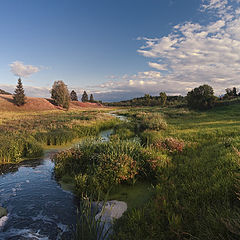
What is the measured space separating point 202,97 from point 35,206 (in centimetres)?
4095

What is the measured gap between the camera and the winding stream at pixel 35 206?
4.37 meters

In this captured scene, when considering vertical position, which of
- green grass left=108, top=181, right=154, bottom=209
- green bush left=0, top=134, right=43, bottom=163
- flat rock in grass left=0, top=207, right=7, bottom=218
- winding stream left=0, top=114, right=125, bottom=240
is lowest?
winding stream left=0, top=114, right=125, bottom=240

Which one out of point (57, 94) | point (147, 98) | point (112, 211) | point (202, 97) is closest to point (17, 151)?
point (112, 211)

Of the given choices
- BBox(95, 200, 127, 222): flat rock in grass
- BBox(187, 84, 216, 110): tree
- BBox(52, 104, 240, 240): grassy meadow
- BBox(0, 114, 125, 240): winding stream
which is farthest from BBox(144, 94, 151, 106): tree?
BBox(95, 200, 127, 222): flat rock in grass

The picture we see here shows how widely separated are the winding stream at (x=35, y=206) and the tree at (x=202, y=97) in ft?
128

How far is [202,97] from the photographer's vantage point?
3812 centimetres

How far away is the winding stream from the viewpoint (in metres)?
4.37

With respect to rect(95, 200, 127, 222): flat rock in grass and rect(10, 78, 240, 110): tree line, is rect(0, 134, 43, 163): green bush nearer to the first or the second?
rect(95, 200, 127, 222): flat rock in grass

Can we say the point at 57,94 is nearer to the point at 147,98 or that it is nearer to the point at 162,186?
the point at 147,98

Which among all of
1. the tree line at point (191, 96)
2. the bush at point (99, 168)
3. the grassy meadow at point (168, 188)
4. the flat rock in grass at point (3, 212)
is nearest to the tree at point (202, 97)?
the tree line at point (191, 96)

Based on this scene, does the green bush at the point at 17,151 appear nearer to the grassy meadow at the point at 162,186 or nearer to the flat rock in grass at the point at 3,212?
the grassy meadow at the point at 162,186

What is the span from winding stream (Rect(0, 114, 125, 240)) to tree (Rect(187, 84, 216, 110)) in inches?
1537

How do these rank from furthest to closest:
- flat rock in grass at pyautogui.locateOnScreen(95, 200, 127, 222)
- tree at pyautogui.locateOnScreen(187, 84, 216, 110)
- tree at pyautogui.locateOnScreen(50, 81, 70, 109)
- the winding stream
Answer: tree at pyautogui.locateOnScreen(50, 81, 70, 109) → tree at pyautogui.locateOnScreen(187, 84, 216, 110) → flat rock in grass at pyautogui.locateOnScreen(95, 200, 127, 222) → the winding stream

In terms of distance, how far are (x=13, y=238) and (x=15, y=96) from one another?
66.2 meters
